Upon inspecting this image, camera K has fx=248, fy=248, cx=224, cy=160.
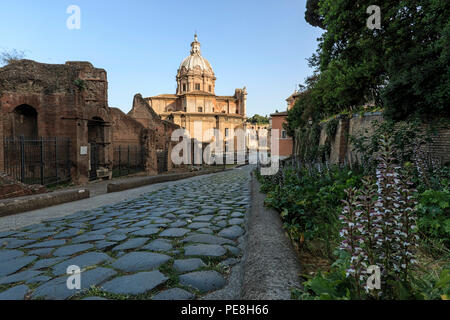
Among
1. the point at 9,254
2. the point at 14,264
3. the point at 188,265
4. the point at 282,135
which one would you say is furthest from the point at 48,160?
the point at 282,135

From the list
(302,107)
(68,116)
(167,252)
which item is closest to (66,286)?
(167,252)

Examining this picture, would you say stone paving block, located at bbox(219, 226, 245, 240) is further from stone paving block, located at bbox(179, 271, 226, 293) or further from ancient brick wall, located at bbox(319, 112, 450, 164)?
ancient brick wall, located at bbox(319, 112, 450, 164)

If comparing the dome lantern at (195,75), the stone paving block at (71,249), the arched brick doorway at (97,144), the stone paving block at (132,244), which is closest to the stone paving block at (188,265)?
the stone paving block at (132,244)

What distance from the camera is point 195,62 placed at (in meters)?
62.4

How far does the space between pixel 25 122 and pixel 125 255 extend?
13816mm

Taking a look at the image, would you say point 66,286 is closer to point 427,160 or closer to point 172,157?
point 427,160

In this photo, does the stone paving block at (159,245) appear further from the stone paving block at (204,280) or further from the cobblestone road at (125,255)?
the stone paving block at (204,280)

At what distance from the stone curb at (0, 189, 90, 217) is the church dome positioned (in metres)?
59.3

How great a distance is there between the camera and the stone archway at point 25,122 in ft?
40.1

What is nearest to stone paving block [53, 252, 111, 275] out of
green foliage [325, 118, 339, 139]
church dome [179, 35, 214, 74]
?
green foliage [325, 118, 339, 139]

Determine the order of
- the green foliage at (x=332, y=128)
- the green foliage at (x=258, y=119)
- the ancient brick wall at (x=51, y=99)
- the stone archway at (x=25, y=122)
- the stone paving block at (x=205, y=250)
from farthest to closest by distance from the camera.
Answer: the green foliage at (x=258, y=119), the green foliage at (x=332, y=128), the stone archway at (x=25, y=122), the ancient brick wall at (x=51, y=99), the stone paving block at (x=205, y=250)

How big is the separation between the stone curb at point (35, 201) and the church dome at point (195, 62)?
195ft

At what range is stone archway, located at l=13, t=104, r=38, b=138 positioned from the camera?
12.2m

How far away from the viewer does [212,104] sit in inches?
2298
